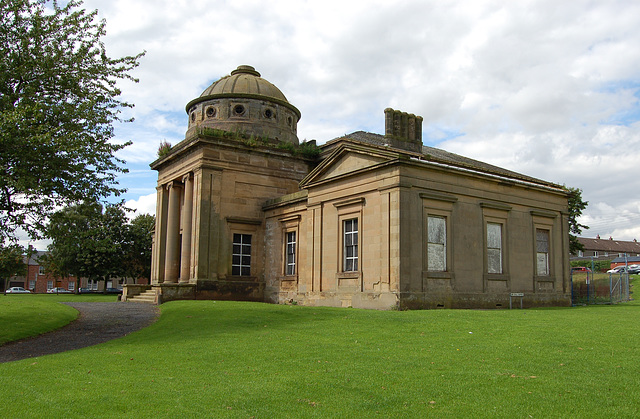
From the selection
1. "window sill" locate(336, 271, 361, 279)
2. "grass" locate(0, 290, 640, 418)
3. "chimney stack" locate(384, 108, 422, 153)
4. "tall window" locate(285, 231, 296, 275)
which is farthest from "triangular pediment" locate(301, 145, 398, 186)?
"grass" locate(0, 290, 640, 418)

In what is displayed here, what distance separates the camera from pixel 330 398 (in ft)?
25.0

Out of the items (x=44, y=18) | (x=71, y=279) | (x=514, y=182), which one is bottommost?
(x=71, y=279)

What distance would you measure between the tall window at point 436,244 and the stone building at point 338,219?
4 cm

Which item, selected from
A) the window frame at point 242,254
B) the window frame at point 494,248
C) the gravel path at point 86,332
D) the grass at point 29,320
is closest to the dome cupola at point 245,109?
the window frame at point 242,254

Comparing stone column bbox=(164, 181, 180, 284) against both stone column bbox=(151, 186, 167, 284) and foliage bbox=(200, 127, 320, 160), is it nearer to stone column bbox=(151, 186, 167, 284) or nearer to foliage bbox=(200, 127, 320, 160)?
stone column bbox=(151, 186, 167, 284)

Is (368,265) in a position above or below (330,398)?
above

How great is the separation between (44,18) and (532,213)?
20715 mm

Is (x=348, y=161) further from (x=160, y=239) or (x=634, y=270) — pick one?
(x=634, y=270)

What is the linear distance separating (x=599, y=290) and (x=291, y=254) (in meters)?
16.0

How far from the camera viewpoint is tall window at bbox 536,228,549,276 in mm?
25797

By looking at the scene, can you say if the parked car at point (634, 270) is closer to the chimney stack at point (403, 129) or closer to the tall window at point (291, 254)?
the chimney stack at point (403, 129)

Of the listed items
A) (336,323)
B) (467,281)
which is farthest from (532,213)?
(336,323)

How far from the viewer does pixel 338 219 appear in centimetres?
2389

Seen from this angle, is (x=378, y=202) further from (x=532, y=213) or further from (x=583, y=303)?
(x=583, y=303)
